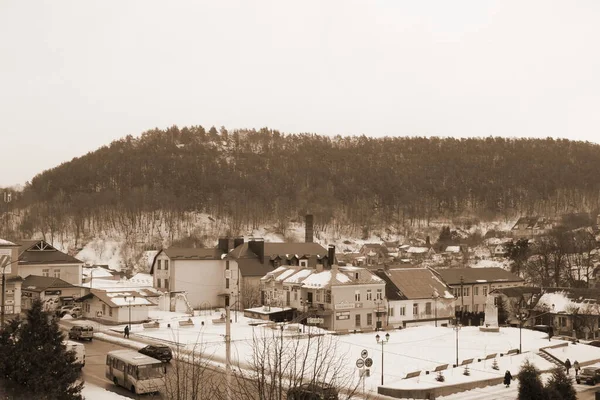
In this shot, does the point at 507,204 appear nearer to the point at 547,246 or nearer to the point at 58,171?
the point at 547,246

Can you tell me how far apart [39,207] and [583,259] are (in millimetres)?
123661

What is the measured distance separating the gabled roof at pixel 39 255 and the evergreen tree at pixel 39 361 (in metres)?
40.7

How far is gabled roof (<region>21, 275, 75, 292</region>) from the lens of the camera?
50.5 m

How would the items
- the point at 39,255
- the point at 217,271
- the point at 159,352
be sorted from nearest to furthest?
the point at 159,352, the point at 39,255, the point at 217,271

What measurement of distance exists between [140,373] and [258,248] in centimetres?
3922

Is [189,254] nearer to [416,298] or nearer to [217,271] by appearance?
[217,271]

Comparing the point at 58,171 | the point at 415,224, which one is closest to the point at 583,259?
the point at 415,224

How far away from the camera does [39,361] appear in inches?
675

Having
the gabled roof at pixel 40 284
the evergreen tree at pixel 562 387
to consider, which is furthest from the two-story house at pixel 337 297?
the evergreen tree at pixel 562 387

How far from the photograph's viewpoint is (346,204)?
17762cm

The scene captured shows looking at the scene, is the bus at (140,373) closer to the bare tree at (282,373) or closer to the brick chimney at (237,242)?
the bare tree at (282,373)

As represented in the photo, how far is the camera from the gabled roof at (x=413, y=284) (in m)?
53.6

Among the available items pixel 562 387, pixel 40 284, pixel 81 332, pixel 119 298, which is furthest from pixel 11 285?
pixel 562 387

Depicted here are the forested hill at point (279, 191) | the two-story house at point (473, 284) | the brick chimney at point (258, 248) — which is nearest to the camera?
the two-story house at point (473, 284)
